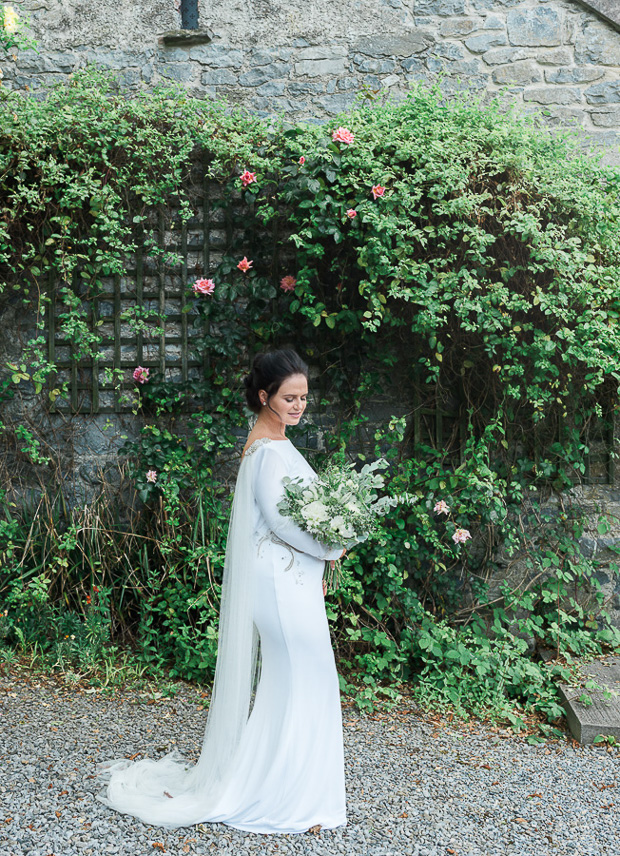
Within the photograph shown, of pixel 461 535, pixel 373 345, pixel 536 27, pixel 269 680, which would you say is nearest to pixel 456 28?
pixel 536 27

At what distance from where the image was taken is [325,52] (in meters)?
5.56

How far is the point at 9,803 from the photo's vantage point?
3.01m

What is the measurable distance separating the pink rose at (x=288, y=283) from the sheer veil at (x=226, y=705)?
2115 mm

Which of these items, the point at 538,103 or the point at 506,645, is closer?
the point at 506,645

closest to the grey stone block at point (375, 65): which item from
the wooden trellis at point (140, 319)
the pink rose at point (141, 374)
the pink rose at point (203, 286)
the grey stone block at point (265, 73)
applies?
the grey stone block at point (265, 73)

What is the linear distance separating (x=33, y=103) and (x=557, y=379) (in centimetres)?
384

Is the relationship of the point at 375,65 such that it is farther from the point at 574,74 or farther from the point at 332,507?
the point at 332,507

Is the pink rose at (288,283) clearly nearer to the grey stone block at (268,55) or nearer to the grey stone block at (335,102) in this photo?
the grey stone block at (335,102)

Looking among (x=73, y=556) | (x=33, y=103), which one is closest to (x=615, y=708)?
(x=73, y=556)

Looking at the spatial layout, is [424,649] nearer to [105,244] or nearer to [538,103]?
[105,244]

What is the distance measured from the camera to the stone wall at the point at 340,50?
5.48 m

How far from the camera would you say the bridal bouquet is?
282cm

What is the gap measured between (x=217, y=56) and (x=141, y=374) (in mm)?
2585

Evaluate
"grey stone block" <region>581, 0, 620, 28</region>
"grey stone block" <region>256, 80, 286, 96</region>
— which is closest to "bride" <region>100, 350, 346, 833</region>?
"grey stone block" <region>256, 80, 286, 96</region>
